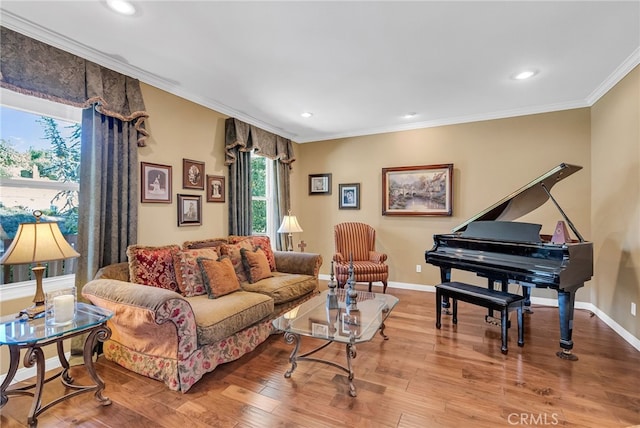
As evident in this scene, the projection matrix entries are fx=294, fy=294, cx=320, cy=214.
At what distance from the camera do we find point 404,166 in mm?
4785

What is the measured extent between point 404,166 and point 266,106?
7.73ft

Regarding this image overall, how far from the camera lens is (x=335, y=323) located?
2336 millimetres

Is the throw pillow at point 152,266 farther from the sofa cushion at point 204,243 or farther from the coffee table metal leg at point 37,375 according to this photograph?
the coffee table metal leg at point 37,375

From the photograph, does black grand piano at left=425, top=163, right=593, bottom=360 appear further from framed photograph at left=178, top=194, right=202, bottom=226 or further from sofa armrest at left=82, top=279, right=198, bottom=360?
framed photograph at left=178, top=194, right=202, bottom=226

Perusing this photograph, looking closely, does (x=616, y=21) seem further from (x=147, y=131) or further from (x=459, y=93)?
(x=147, y=131)

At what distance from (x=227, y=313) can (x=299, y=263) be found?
4.76ft

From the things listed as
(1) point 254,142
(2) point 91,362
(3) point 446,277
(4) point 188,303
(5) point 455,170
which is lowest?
(2) point 91,362

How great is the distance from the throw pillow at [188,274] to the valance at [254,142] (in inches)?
61.2

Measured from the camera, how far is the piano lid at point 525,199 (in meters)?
2.70

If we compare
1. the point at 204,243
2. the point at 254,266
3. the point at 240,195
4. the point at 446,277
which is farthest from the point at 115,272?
the point at 446,277

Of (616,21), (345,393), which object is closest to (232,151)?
(345,393)

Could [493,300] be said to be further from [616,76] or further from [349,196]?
[349,196]

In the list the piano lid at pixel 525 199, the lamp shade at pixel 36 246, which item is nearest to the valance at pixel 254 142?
the lamp shade at pixel 36 246

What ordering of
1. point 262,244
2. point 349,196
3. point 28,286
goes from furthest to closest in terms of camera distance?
point 349,196, point 262,244, point 28,286
